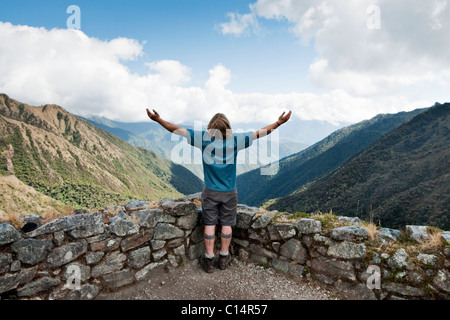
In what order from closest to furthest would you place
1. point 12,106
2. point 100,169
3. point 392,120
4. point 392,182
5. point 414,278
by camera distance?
point 414,278
point 392,182
point 100,169
point 392,120
point 12,106

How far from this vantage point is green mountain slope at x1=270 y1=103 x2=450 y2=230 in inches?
1618

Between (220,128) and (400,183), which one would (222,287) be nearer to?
(220,128)

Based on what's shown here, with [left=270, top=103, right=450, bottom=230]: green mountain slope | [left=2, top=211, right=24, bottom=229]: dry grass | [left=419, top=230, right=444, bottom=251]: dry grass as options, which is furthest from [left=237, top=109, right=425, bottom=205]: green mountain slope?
[left=2, top=211, right=24, bottom=229]: dry grass

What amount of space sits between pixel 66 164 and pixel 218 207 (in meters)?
141

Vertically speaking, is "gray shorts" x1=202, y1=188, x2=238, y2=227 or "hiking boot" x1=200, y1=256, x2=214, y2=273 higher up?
"gray shorts" x1=202, y1=188, x2=238, y2=227

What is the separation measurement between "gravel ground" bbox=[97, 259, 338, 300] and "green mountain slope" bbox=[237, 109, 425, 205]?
110120 millimetres

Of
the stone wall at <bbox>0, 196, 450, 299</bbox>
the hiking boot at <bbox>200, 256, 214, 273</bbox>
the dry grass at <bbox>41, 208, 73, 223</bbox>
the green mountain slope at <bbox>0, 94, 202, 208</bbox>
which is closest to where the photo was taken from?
the stone wall at <bbox>0, 196, 450, 299</bbox>

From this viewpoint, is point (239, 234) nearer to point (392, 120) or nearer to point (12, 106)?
point (392, 120)

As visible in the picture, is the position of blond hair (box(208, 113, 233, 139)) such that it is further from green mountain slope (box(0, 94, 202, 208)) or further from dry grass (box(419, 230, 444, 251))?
green mountain slope (box(0, 94, 202, 208))

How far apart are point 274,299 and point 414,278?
7.04 feet

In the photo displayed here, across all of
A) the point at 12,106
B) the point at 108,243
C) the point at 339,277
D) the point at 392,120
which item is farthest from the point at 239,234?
the point at 12,106

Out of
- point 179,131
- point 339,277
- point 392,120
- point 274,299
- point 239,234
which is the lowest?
point 274,299

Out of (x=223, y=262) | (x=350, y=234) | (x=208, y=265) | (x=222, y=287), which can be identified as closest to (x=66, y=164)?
(x=208, y=265)

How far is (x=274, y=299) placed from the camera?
163 inches
